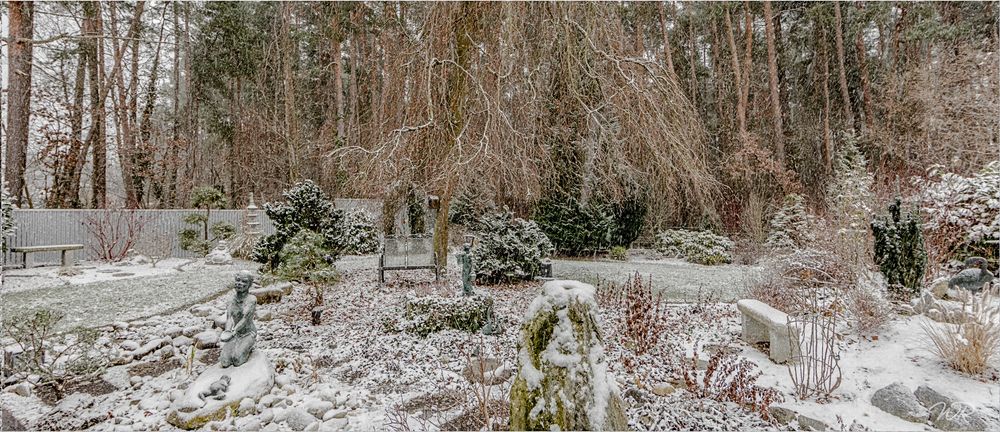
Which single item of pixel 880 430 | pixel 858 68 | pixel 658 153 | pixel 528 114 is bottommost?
pixel 880 430

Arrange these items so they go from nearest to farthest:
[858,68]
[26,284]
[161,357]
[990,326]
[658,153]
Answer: [990,326], [161,357], [658,153], [26,284], [858,68]

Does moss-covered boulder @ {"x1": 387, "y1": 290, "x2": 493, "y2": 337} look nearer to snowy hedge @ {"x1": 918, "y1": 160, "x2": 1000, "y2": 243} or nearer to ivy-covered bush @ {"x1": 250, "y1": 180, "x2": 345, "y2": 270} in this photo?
ivy-covered bush @ {"x1": 250, "y1": 180, "x2": 345, "y2": 270}

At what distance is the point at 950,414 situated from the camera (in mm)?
2338

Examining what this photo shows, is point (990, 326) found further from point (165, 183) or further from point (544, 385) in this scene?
point (165, 183)

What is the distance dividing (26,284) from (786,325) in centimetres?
955

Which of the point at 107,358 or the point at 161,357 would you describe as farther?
the point at 161,357

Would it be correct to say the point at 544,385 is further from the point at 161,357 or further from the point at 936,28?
the point at 936,28

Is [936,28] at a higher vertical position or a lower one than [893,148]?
higher

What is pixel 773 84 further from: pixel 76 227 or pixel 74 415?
pixel 76 227

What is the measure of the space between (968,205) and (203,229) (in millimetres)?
13846

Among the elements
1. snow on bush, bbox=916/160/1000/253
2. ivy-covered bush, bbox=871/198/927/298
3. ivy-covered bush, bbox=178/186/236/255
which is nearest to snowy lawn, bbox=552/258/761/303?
ivy-covered bush, bbox=871/198/927/298

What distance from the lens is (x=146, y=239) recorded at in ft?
29.9

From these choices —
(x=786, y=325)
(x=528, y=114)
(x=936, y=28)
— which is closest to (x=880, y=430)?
(x=786, y=325)

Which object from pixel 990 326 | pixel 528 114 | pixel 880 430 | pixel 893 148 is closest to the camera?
pixel 880 430
